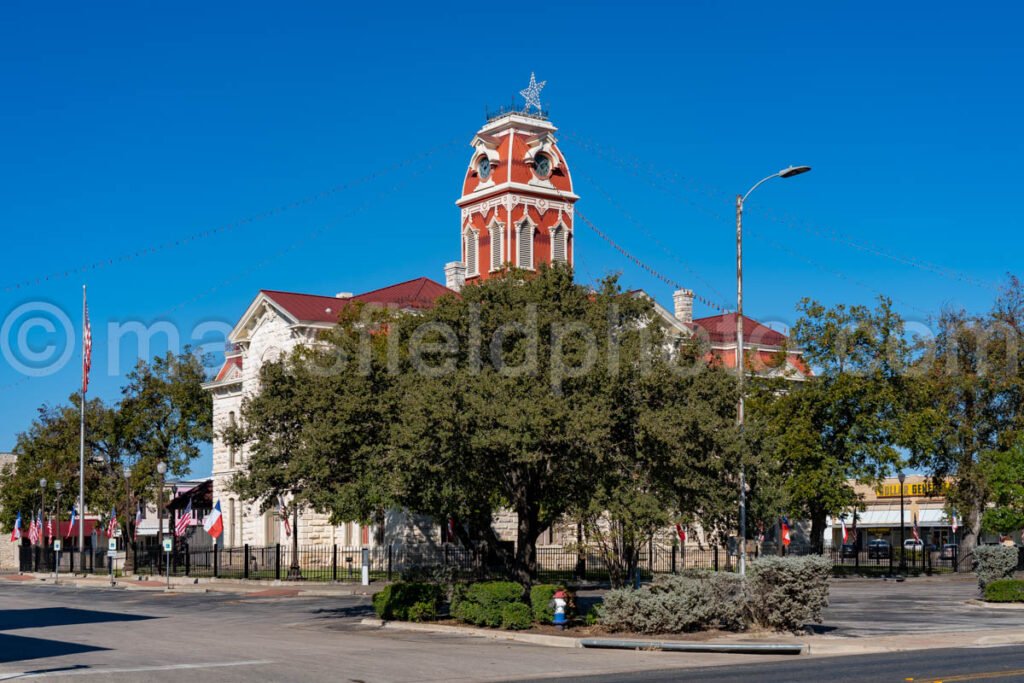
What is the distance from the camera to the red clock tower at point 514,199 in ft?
232

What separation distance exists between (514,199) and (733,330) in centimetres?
1523

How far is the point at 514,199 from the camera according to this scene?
70.4m

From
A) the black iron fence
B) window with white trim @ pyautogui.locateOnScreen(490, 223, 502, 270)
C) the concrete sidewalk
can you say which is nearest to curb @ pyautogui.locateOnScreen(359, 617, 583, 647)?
the concrete sidewalk

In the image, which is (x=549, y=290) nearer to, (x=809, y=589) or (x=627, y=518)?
(x=627, y=518)

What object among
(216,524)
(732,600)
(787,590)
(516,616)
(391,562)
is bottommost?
(391,562)

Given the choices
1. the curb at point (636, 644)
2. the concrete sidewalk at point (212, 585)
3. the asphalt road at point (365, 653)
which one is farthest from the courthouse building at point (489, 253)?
the curb at point (636, 644)

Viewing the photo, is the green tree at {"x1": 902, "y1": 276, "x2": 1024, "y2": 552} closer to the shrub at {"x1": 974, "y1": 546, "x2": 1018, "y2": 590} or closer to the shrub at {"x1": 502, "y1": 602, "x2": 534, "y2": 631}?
the shrub at {"x1": 974, "y1": 546, "x2": 1018, "y2": 590}

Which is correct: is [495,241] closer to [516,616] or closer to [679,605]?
[516,616]

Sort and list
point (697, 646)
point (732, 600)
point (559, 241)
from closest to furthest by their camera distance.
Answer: point (697, 646) → point (732, 600) → point (559, 241)

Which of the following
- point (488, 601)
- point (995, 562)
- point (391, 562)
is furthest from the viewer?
point (391, 562)

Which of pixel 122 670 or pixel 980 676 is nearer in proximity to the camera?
pixel 980 676

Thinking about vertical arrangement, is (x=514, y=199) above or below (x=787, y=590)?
above

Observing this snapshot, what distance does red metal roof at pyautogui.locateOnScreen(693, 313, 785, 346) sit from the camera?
7036 centimetres

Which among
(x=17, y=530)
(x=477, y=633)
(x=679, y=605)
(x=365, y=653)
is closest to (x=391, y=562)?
(x=477, y=633)
